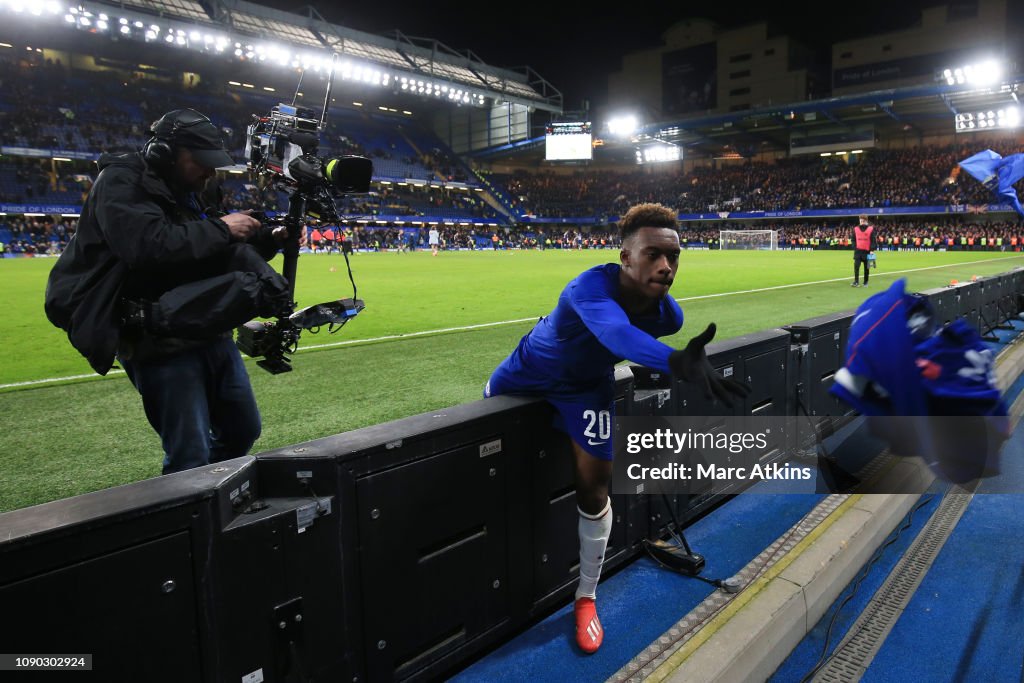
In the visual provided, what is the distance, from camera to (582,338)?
2607 millimetres

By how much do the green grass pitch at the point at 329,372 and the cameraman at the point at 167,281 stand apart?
5.94ft

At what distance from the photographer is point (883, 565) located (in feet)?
11.6

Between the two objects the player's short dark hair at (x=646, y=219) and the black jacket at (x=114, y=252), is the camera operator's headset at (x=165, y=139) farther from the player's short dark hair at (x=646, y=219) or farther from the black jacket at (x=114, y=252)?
the player's short dark hair at (x=646, y=219)

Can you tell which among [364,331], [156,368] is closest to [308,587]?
[156,368]

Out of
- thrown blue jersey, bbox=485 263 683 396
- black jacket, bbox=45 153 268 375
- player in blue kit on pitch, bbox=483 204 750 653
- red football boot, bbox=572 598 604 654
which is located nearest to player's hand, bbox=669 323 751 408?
thrown blue jersey, bbox=485 263 683 396

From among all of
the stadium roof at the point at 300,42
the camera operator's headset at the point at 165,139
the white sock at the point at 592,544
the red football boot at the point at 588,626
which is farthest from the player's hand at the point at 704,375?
the stadium roof at the point at 300,42

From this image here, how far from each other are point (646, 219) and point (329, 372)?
5002 mm

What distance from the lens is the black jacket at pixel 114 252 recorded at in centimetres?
220

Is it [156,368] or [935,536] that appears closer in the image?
[156,368]

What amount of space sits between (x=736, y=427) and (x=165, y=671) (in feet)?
11.7

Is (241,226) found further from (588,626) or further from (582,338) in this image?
(588,626)

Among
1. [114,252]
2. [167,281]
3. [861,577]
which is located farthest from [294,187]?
[861,577]

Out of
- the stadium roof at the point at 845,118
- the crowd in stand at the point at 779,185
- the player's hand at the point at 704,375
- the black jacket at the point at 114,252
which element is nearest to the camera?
the player's hand at the point at 704,375

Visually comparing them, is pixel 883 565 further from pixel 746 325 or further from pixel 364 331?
pixel 364 331
